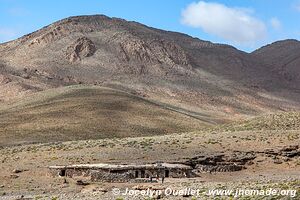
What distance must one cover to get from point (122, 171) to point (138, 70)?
80069mm

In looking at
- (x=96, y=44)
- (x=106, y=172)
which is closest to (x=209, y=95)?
(x=96, y=44)

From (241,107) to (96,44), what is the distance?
1281 inches

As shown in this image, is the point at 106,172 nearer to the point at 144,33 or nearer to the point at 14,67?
the point at 14,67

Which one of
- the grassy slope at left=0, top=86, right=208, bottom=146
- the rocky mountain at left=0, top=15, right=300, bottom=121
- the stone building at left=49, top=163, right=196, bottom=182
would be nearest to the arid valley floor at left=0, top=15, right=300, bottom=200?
the grassy slope at left=0, top=86, right=208, bottom=146

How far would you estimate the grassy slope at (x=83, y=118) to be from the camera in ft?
170

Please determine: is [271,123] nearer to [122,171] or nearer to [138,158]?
[138,158]

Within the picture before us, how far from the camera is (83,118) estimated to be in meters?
59.3

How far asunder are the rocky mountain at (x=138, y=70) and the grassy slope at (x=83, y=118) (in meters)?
15.4

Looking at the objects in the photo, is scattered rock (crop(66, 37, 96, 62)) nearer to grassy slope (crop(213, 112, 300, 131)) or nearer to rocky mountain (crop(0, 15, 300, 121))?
rocky mountain (crop(0, 15, 300, 121))

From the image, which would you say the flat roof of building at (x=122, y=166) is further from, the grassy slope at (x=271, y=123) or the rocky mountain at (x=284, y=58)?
the rocky mountain at (x=284, y=58)

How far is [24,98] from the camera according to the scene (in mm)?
76250

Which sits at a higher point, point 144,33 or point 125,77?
point 144,33

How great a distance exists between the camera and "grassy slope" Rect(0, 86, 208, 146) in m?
52.0

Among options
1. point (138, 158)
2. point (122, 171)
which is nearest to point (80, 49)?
point (138, 158)
